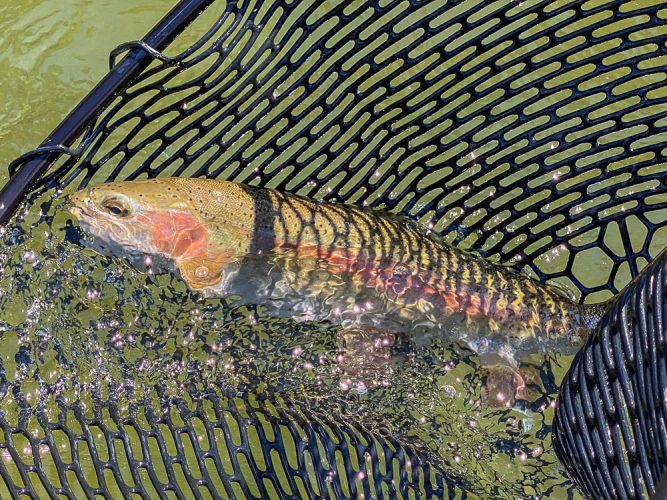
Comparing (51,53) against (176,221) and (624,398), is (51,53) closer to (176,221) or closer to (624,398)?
(176,221)

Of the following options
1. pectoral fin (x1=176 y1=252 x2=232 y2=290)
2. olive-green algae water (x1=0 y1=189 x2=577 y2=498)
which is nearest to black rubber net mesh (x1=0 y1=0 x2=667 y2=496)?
olive-green algae water (x1=0 y1=189 x2=577 y2=498)

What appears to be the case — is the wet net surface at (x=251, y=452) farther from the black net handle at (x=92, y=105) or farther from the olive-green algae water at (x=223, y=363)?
the black net handle at (x=92, y=105)

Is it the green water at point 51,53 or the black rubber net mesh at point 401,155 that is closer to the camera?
the black rubber net mesh at point 401,155

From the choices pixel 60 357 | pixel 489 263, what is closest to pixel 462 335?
pixel 489 263

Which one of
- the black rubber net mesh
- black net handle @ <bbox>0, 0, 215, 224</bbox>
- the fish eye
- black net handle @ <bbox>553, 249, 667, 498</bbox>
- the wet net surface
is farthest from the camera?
the fish eye

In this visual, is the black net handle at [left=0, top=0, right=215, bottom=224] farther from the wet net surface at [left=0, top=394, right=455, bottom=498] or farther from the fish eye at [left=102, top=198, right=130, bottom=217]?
the wet net surface at [left=0, top=394, right=455, bottom=498]

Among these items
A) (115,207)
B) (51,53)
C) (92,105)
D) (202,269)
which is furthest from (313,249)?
(51,53)

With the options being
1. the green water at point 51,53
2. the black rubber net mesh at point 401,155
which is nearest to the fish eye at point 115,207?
the black rubber net mesh at point 401,155
